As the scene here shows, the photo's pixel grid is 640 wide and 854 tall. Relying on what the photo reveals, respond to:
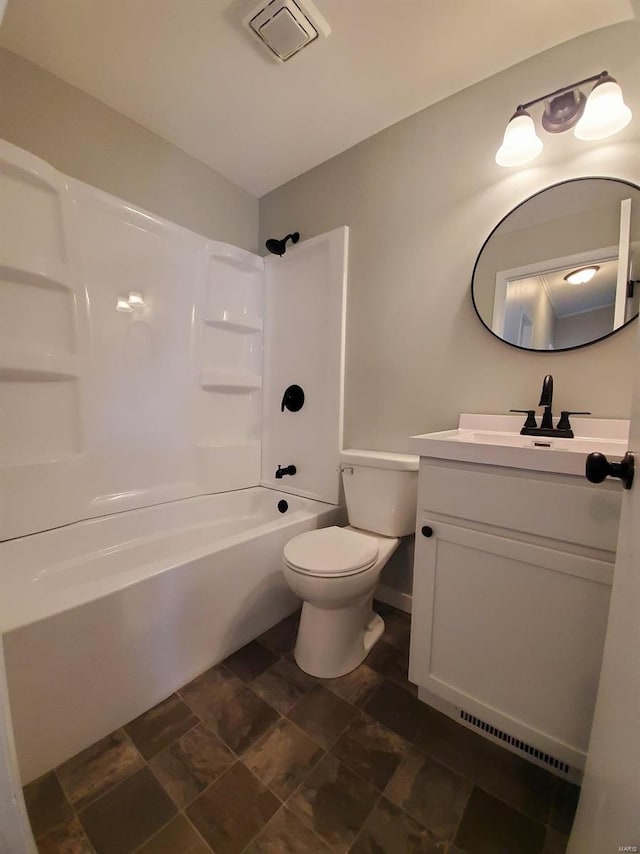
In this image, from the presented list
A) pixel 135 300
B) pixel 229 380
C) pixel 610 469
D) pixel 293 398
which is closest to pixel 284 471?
pixel 293 398

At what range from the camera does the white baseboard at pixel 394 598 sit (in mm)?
1643

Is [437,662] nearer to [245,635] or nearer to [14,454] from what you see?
[245,635]

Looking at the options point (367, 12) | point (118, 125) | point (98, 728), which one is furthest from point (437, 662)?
point (118, 125)

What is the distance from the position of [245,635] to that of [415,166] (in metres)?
2.28

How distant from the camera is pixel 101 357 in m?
1.55

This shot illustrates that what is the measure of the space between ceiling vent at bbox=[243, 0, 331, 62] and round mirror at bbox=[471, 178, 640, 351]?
100 cm

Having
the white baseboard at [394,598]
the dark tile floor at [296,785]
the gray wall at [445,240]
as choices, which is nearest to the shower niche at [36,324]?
the dark tile floor at [296,785]

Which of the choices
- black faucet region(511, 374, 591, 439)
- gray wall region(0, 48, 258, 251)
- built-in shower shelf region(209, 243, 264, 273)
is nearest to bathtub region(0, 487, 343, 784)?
black faucet region(511, 374, 591, 439)

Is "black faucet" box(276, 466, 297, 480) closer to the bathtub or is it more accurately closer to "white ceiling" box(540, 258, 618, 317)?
the bathtub

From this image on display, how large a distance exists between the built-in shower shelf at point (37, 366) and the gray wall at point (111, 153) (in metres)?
0.87

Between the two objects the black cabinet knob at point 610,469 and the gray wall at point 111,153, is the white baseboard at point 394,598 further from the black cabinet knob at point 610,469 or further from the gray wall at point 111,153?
the gray wall at point 111,153

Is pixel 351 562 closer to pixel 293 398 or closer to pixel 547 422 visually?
Answer: pixel 547 422

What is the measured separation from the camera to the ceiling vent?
3.69ft

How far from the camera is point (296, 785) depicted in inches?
34.9
